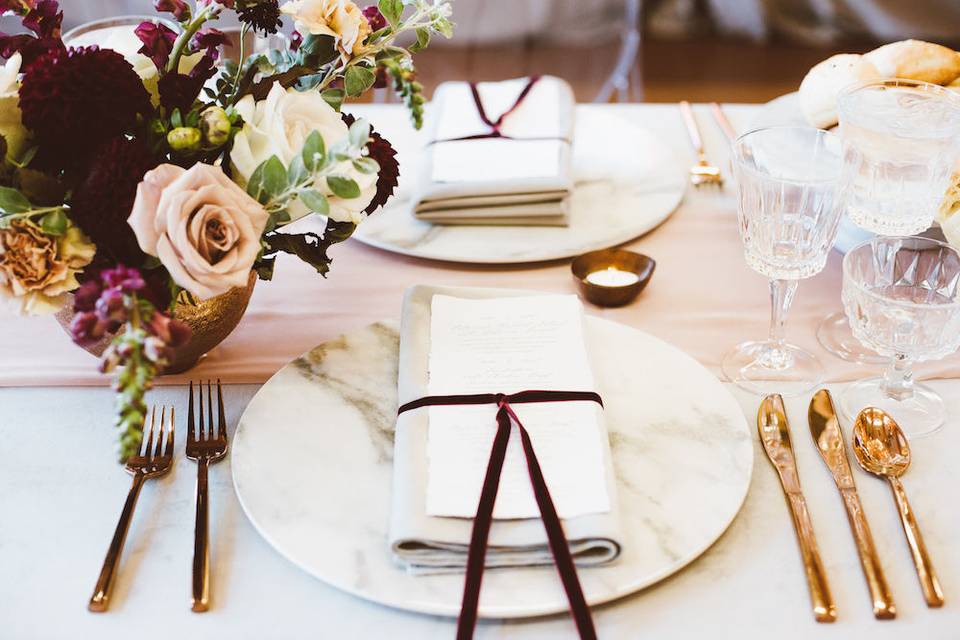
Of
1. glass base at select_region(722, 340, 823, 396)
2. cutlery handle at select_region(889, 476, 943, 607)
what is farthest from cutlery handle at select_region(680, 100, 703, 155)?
cutlery handle at select_region(889, 476, 943, 607)

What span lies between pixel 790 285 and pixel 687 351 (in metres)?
0.13

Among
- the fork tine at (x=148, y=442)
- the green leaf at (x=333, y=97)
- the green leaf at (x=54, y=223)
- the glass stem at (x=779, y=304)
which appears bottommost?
the glass stem at (x=779, y=304)

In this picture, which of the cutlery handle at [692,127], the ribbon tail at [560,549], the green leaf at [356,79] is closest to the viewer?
→ the ribbon tail at [560,549]

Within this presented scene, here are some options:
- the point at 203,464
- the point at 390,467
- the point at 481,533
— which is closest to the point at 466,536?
the point at 481,533

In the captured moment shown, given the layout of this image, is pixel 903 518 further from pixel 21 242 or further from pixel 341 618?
pixel 21 242

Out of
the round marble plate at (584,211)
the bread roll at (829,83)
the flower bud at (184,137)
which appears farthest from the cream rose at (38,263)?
the bread roll at (829,83)

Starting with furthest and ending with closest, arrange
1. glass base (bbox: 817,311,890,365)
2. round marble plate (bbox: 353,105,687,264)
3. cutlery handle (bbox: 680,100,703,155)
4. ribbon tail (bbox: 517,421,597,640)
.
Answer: cutlery handle (bbox: 680,100,703,155)
round marble plate (bbox: 353,105,687,264)
glass base (bbox: 817,311,890,365)
ribbon tail (bbox: 517,421,597,640)

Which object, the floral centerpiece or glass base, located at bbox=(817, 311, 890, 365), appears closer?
the floral centerpiece

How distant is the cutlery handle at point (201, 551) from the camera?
700 millimetres

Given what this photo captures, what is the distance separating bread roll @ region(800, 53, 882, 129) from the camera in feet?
3.76

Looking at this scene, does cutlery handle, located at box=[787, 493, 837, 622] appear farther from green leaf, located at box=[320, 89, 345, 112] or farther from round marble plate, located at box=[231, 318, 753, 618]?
green leaf, located at box=[320, 89, 345, 112]

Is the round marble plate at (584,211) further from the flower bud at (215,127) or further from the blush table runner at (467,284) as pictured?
the flower bud at (215,127)

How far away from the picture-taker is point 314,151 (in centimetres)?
72

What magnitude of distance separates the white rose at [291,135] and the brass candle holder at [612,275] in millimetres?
342
